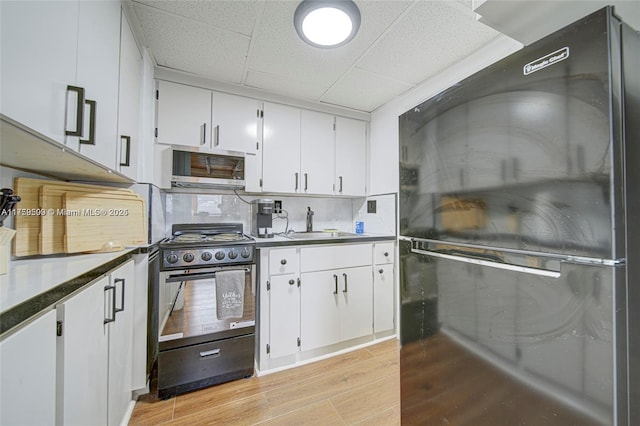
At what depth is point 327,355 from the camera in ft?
6.75

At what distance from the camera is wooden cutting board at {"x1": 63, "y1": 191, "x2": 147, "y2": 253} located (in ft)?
3.76

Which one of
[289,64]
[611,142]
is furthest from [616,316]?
[289,64]

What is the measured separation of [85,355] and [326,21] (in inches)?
72.2

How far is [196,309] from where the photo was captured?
1.63 metres

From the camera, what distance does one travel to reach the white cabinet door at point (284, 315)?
1.86 m

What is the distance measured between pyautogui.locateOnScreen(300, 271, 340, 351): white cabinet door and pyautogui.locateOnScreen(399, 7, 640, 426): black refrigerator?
40.8 inches

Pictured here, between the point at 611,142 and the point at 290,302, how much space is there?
72.8 inches

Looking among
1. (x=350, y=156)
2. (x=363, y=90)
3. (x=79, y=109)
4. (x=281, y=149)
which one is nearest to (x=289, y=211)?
(x=281, y=149)

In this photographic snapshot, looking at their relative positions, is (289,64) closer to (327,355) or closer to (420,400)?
(420,400)

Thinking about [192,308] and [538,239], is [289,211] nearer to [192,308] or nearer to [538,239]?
[192,308]

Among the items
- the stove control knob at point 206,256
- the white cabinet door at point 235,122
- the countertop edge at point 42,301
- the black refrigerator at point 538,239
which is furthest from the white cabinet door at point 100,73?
the black refrigerator at point 538,239

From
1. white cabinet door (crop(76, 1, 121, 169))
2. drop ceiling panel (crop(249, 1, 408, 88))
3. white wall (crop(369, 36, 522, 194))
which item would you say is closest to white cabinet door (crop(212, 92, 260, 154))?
drop ceiling panel (crop(249, 1, 408, 88))

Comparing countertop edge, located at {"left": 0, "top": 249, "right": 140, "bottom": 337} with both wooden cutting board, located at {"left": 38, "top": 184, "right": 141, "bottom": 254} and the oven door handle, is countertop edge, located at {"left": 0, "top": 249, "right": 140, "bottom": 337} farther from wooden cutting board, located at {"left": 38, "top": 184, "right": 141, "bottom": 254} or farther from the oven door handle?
the oven door handle

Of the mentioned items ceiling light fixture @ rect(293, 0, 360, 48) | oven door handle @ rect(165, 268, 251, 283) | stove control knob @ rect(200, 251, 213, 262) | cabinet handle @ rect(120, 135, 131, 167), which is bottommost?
oven door handle @ rect(165, 268, 251, 283)
